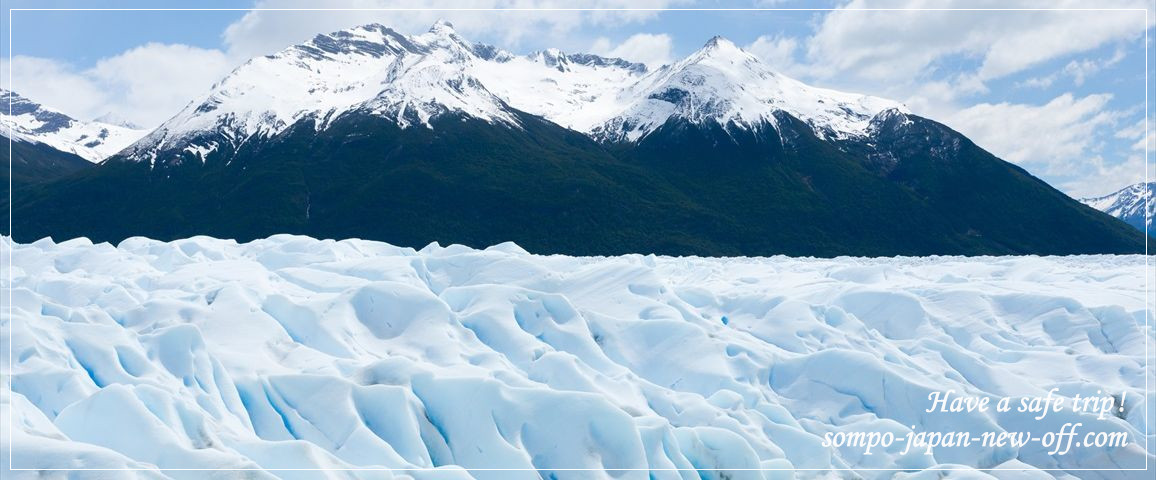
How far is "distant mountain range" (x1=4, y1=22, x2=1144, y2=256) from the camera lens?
9575 cm

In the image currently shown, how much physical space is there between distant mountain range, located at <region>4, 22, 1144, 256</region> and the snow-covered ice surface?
215ft

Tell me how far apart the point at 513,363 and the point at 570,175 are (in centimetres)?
8741

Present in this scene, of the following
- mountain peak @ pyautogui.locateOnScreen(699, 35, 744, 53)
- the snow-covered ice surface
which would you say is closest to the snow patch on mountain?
mountain peak @ pyautogui.locateOnScreen(699, 35, 744, 53)

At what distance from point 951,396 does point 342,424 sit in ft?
33.6

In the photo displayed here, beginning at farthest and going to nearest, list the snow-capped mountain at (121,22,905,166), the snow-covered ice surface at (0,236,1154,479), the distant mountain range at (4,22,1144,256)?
the snow-capped mountain at (121,22,905,166) → the distant mountain range at (4,22,1144,256) → the snow-covered ice surface at (0,236,1154,479)

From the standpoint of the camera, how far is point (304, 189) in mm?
104188

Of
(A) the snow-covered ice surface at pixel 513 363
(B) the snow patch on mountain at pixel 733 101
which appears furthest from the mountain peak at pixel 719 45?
(A) the snow-covered ice surface at pixel 513 363

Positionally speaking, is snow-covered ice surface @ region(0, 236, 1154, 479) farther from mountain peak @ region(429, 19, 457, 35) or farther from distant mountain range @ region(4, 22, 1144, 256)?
mountain peak @ region(429, 19, 457, 35)

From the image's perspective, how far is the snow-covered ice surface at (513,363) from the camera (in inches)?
494

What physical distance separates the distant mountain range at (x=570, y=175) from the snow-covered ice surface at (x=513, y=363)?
2575 inches

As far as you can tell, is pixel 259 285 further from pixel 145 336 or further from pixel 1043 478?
pixel 1043 478

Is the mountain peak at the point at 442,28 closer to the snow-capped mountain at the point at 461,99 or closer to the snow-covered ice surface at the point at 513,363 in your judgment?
the snow-capped mountain at the point at 461,99

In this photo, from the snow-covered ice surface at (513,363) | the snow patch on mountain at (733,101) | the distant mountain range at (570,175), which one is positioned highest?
the snow patch on mountain at (733,101)

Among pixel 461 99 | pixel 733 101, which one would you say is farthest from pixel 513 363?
pixel 733 101
